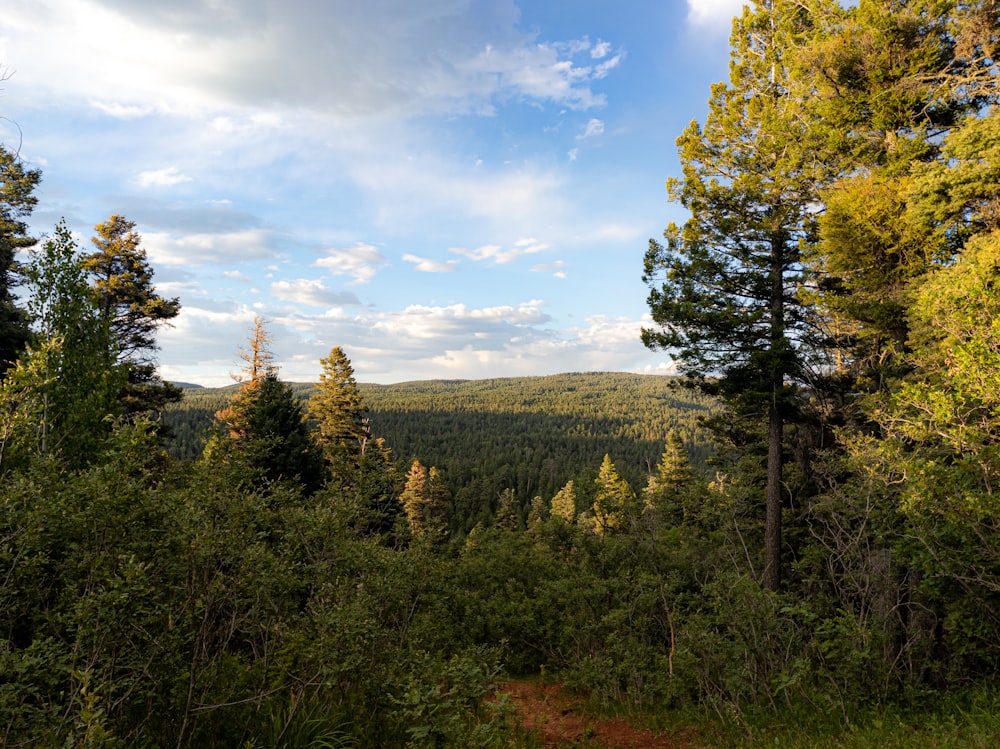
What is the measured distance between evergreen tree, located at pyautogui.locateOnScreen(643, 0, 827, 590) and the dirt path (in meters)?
6.58

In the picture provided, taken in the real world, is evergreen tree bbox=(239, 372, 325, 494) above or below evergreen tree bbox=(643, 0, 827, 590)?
below

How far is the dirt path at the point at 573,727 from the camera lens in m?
8.57

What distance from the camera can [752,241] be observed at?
15.3 meters

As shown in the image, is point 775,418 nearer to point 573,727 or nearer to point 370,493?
point 573,727

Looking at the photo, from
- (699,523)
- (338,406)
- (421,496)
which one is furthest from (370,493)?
(421,496)

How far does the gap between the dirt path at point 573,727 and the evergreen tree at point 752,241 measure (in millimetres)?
6585

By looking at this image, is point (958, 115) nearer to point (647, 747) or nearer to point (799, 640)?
point (799, 640)

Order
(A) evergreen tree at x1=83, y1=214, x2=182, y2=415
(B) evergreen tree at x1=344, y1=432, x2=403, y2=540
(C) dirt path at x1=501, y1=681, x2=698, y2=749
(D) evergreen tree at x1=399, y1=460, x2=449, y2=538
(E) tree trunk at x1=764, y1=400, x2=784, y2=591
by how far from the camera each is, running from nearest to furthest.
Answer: (C) dirt path at x1=501, y1=681, x2=698, y2=749, (B) evergreen tree at x1=344, y1=432, x2=403, y2=540, (E) tree trunk at x1=764, y1=400, x2=784, y2=591, (A) evergreen tree at x1=83, y1=214, x2=182, y2=415, (D) evergreen tree at x1=399, y1=460, x2=449, y2=538

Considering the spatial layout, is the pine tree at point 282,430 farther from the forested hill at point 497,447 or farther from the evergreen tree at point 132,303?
the forested hill at point 497,447

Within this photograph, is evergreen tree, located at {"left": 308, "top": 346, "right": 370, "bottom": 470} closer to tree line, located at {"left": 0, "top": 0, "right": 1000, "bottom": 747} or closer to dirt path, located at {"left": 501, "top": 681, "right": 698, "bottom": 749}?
tree line, located at {"left": 0, "top": 0, "right": 1000, "bottom": 747}

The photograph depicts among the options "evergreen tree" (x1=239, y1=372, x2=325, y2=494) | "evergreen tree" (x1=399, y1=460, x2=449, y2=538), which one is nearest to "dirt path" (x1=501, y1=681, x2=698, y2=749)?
"evergreen tree" (x1=239, y1=372, x2=325, y2=494)

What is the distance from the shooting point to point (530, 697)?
12008 mm

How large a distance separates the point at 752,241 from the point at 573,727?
47.5ft

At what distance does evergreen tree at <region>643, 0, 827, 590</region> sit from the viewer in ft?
47.2
